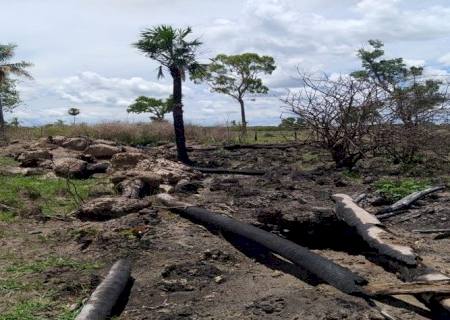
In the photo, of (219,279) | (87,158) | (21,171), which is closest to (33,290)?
(219,279)

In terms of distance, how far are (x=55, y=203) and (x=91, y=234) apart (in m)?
2.98

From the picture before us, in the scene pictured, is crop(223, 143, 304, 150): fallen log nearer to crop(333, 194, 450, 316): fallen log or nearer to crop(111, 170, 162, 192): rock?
crop(111, 170, 162, 192): rock

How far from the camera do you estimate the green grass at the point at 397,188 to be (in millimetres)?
9500

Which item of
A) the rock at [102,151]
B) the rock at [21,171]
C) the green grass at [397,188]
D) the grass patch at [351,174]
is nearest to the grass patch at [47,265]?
the green grass at [397,188]

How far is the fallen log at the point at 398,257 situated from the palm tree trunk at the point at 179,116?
10.4 metres

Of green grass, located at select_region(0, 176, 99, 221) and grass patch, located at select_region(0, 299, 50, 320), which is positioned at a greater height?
green grass, located at select_region(0, 176, 99, 221)

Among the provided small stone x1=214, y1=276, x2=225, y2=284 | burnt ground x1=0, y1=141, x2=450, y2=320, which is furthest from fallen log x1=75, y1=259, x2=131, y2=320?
small stone x1=214, y1=276, x2=225, y2=284

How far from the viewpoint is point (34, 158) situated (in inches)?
591

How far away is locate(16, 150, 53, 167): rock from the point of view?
1467cm

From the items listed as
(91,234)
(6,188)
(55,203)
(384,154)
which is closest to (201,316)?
(91,234)

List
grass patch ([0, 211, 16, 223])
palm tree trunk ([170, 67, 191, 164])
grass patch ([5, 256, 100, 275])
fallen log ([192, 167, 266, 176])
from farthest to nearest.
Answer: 1. palm tree trunk ([170, 67, 191, 164])
2. fallen log ([192, 167, 266, 176])
3. grass patch ([0, 211, 16, 223])
4. grass patch ([5, 256, 100, 275])

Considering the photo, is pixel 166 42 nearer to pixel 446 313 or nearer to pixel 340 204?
pixel 340 204

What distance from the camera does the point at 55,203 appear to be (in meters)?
9.62

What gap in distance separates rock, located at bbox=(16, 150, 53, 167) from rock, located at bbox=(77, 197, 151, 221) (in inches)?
280
